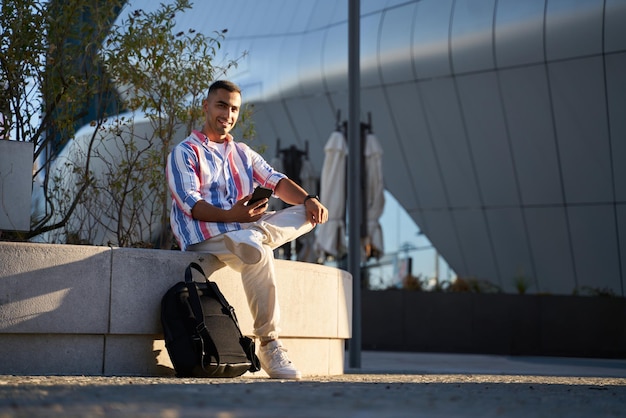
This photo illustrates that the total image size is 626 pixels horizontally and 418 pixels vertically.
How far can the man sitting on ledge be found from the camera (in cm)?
606

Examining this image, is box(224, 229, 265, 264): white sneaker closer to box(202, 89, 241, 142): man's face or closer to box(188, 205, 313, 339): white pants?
box(188, 205, 313, 339): white pants

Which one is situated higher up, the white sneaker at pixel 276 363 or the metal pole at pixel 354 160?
the metal pole at pixel 354 160

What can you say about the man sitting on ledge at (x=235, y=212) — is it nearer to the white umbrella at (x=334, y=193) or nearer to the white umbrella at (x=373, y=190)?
the white umbrella at (x=334, y=193)

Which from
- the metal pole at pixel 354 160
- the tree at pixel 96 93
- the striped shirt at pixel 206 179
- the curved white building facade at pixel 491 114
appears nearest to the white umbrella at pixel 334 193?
the curved white building facade at pixel 491 114

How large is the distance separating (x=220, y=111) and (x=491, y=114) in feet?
41.3

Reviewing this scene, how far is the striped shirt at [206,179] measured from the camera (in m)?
6.27

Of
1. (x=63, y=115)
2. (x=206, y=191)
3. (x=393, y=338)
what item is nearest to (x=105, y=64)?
(x=63, y=115)

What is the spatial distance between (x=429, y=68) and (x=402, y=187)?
9.65 feet

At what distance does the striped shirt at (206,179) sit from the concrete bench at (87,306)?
0.67ft

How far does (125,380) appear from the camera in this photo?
534 cm

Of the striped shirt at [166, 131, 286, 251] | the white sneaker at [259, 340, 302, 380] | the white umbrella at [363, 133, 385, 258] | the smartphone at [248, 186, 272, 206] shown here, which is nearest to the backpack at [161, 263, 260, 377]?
the white sneaker at [259, 340, 302, 380]

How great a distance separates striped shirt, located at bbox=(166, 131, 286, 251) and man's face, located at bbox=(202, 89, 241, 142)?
81 mm

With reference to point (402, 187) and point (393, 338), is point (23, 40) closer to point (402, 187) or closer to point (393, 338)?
point (393, 338)

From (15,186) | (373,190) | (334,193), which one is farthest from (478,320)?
(15,186)
